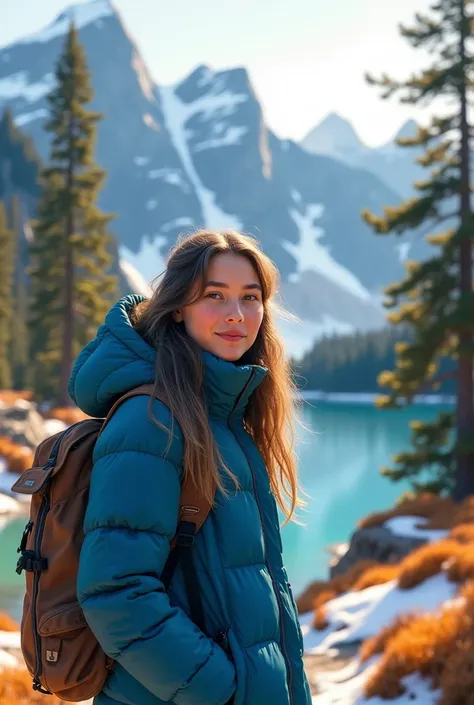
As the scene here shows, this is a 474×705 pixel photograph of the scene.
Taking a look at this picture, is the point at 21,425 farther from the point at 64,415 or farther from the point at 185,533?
the point at 185,533

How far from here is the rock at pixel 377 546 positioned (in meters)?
11.2

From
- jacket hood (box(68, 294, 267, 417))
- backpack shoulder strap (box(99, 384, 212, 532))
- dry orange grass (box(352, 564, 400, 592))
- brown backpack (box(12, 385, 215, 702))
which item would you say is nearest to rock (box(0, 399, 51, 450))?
dry orange grass (box(352, 564, 400, 592))

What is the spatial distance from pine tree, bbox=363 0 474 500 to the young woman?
11.9m

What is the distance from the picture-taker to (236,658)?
175cm

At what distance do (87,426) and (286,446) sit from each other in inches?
31.7

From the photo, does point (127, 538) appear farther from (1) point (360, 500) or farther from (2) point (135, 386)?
(1) point (360, 500)

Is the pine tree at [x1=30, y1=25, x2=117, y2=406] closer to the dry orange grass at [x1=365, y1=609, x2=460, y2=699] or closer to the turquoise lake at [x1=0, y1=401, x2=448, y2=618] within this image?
the turquoise lake at [x1=0, y1=401, x2=448, y2=618]

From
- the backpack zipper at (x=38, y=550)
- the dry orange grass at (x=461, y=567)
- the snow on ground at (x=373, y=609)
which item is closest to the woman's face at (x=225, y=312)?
the backpack zipper at (x=38, y=550)

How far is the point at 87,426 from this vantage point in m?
1.94

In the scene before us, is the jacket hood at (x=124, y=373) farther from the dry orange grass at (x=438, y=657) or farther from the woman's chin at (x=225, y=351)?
the dry orange grass at (x=438, y=657)

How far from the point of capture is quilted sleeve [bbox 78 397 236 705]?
64.4 inches

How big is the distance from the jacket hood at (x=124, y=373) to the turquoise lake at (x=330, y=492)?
0.77 metres

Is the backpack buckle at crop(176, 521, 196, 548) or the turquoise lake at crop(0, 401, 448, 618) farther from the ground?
the backpack buckle at crop(176, 521, 196, 548)

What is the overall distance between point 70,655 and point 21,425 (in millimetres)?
19063
